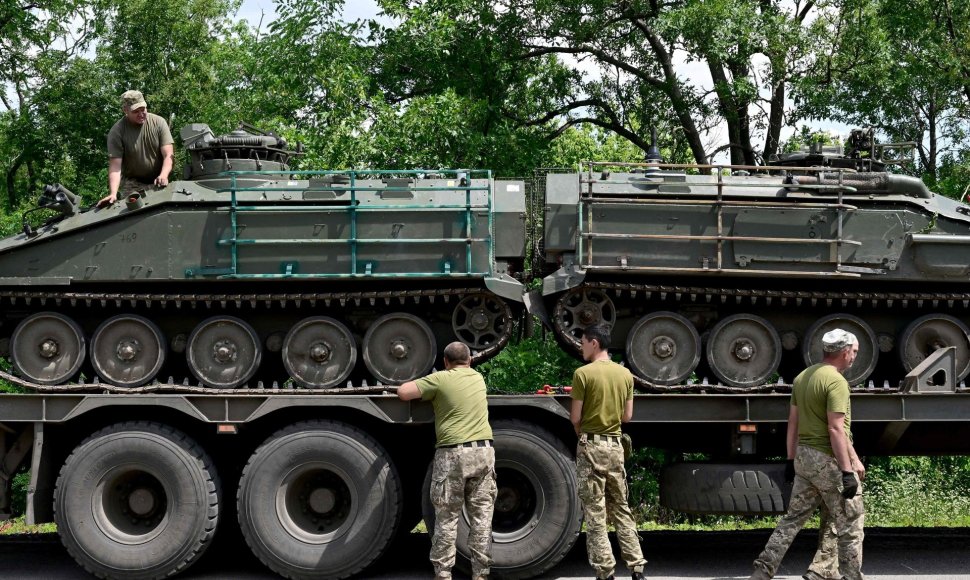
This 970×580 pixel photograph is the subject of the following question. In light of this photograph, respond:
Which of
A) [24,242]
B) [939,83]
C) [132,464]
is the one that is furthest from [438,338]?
[939,83]

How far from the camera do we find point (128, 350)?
39.0 ft

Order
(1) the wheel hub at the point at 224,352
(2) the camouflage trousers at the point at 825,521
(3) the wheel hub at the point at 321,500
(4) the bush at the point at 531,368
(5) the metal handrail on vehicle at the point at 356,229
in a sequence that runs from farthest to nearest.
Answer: (4) the bush at the point at 531,368, (1) the wheel hub at the point at 224,352, (5) the metal handrail on vehicle at the point at 356,229, (3) the wheel hub at the point at 321,500, (2) the camouflage trousers at the point at 825,521

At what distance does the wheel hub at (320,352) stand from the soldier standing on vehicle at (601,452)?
3.05 metres

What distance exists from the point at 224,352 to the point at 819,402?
611cm

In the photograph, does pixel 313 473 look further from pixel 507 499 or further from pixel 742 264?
pixel 742 264

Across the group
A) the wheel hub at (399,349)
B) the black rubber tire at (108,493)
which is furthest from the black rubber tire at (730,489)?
the black rubber tire at (108,493)

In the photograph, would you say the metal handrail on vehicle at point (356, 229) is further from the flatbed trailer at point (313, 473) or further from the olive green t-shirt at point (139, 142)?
the olive green t-shirt at point (139, 142)

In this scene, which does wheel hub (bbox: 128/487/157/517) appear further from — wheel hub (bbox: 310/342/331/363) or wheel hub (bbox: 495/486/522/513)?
wheel hub (bbox: 495/486/522/513)

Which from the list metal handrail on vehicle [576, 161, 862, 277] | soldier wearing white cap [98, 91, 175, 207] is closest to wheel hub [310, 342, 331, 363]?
soldier wearing white cap [98, 91, 175, 207]

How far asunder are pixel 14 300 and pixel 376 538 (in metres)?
4.64

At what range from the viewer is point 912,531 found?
13984 mm

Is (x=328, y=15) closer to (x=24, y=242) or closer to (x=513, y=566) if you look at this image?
(x=24, y=242)

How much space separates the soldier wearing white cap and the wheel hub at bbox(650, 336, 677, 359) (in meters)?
5.72

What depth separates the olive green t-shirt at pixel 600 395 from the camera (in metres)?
10.1
